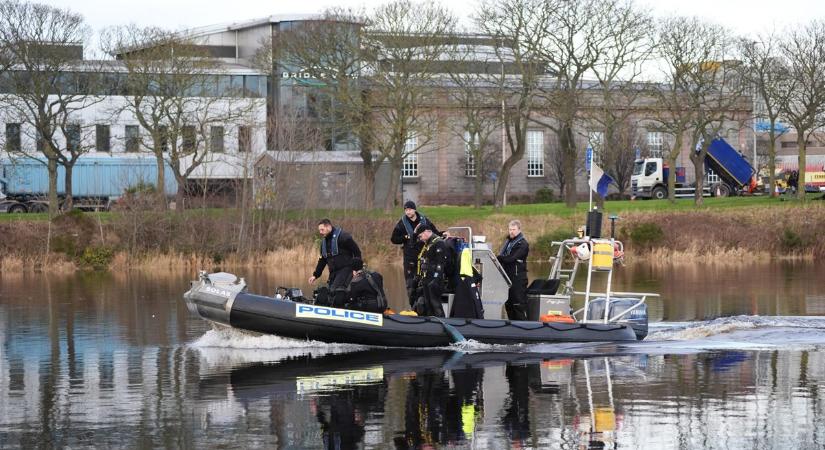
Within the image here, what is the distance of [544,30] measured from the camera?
49.1 metres

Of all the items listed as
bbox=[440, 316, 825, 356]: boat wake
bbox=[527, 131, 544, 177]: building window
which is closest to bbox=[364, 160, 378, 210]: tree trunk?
bbox=[527, 131, 544, 177]: building window

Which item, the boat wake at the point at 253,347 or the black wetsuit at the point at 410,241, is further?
the black wetsuit at the point at 410,241

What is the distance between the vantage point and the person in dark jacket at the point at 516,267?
777 inches

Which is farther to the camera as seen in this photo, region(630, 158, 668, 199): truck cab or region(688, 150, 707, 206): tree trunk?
region(630, 158, 668, 199): truck cab

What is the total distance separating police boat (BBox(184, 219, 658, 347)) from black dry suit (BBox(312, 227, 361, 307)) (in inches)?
19.9

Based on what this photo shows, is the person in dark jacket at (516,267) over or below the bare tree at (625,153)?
below

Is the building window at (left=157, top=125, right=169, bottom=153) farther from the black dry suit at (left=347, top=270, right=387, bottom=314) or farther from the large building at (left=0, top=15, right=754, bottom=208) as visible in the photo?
the black dry suit at (left=347, top=270, right=387, bottom=314)

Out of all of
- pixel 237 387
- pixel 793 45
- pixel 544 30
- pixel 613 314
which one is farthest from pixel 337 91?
pixel 237 387

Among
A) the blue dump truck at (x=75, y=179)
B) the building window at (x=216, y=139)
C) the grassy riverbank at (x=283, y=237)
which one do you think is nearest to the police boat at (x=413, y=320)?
the grassy riverbank at (x=283, y=237)

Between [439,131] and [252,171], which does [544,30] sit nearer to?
[439,131]

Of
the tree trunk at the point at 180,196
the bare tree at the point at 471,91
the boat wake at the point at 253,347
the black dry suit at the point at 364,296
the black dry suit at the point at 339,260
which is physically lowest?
the boat wake at the point at 253,347

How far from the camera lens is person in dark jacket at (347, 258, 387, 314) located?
63.7 feet

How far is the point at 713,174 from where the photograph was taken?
6906cm

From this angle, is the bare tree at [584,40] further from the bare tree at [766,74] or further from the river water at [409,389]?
the river water at [409,389]
